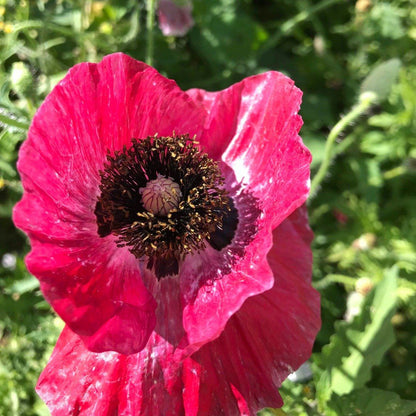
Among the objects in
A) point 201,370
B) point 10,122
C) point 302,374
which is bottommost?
point 302,374

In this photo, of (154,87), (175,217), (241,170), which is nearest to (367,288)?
(241,170)

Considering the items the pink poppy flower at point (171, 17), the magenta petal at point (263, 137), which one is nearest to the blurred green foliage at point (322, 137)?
the pink poppy flower at point (171, 17)

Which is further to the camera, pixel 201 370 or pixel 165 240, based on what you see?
pixel 165 240

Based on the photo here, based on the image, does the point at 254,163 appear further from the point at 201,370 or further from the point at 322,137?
the point at 322,137

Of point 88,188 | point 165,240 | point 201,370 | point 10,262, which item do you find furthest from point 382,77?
point 10,262

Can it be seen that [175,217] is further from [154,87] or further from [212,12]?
[212,12]

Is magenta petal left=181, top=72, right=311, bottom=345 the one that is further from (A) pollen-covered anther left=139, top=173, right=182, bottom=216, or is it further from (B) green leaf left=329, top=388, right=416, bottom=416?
(B) green leaf left=329, top=388, right=416, bottom=416

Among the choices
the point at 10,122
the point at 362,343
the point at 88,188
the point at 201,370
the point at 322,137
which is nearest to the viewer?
the point at 201,370
